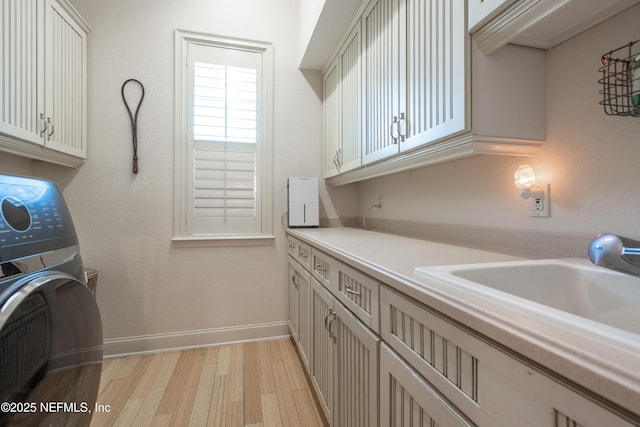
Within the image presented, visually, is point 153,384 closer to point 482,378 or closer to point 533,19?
point 482,378

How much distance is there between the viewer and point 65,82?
186cm

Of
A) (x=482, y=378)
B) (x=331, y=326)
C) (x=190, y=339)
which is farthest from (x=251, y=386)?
(x=482, y=378)

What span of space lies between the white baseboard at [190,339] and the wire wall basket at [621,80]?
Result: 230 centimetres

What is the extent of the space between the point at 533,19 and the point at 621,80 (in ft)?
0.90

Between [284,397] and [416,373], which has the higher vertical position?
[416,373]

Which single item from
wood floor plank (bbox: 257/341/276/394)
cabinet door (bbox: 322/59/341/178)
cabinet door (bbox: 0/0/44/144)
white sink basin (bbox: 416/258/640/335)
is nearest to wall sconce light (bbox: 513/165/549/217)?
white sink basin (bbox: 416/258/640/335)

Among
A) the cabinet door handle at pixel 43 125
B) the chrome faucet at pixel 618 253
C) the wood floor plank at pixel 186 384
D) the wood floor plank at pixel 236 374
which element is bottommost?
the wood floor plank at pixel 186 384

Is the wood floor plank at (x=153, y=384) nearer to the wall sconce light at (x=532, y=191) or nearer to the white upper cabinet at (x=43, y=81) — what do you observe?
the white upper cabinet at (x=43, y=81)

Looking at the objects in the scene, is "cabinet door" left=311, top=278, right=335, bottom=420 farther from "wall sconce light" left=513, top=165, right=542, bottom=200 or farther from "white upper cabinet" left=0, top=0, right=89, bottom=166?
"white upper cabinet" left=0, top=0, right=89, bottom=166

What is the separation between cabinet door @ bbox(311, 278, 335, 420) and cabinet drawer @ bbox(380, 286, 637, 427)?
590 millimetres

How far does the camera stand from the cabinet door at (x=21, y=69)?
1.41 metres

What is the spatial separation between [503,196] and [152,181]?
2.23 metres

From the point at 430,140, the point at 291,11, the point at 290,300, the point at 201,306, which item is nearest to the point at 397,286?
the point at 430,140

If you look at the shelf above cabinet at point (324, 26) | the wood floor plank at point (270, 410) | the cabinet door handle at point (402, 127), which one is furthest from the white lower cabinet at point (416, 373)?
the shelf above cabinet at point (324, 26)
